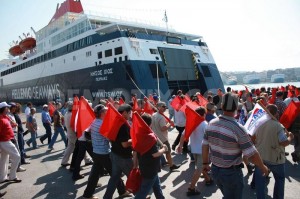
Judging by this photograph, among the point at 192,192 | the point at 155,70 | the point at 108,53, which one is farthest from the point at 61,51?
the point at 192,192

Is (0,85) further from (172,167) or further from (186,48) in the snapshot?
(172,167)

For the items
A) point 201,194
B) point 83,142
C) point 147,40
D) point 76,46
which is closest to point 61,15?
point 76,46

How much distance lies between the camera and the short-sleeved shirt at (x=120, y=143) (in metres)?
4.23

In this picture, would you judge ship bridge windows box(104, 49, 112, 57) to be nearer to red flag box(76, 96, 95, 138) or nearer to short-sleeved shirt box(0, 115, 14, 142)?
short-sleeved shirt box(0, 115, 14, 142)

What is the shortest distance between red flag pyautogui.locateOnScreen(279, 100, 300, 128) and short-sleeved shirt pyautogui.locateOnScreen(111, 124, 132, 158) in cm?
425

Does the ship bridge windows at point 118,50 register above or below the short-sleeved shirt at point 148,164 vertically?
above

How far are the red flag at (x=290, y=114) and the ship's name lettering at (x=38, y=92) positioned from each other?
2569 centimetres

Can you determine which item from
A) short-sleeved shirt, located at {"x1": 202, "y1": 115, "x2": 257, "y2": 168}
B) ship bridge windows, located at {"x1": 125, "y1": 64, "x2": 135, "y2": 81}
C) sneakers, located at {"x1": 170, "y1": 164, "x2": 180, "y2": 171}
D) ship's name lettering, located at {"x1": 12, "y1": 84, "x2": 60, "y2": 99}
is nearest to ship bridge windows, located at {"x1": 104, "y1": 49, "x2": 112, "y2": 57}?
ship bridge windows, located at {"x1": 125, "y1": 64, "x2": 135, "y2": 81}

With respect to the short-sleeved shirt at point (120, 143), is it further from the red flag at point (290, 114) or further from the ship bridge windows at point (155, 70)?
the ship bridge windows at point (155, 70)

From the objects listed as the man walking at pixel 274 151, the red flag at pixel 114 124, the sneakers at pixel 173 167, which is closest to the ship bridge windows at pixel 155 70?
the sneakers at pixel 173 167

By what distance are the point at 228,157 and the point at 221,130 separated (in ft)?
1.10

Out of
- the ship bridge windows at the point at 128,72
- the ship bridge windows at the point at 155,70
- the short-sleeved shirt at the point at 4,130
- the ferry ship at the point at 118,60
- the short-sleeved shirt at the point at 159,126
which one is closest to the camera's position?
the short-sleeved shirt at the point at 4,130

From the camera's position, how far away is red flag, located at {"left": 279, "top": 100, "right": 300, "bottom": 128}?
20.9 feet

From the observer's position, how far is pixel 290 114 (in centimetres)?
643
